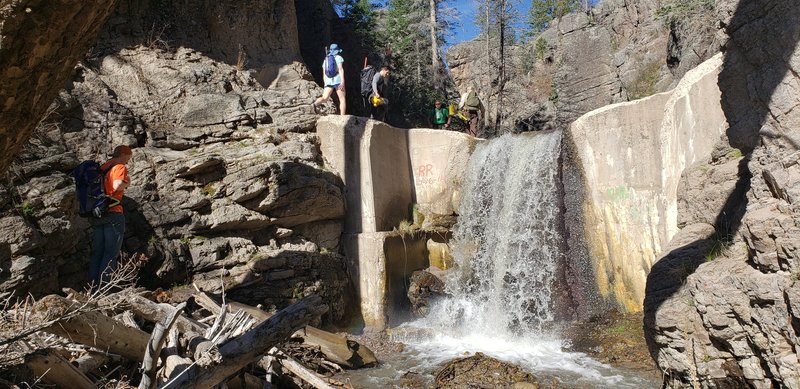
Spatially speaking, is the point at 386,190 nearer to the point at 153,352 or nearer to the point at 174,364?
the point at 174,364

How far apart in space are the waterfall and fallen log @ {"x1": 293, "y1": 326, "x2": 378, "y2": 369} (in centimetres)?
187

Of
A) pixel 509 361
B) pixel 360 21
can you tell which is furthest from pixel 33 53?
pixel 360 21

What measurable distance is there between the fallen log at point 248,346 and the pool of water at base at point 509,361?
1.84 m

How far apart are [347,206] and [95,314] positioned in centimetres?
530

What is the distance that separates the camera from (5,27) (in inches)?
83.0

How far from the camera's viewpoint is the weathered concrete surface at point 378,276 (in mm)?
8758

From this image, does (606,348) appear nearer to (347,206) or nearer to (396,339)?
(396,339)

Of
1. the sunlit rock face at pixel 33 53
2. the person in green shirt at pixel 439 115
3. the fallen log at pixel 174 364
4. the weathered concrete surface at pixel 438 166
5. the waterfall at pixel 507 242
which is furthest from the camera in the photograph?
the person in green shirt at pixel 439 115

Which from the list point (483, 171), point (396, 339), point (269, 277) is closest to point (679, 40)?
point (483, 171)

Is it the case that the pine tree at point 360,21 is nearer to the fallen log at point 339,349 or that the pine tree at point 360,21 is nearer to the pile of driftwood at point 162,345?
the fallen log at point 339,349

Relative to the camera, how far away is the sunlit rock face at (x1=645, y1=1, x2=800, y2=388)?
3.34 meters

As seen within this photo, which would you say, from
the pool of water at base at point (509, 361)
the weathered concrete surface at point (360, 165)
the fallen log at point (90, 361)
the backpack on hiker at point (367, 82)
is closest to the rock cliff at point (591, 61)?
the backpack on hiker at point (367, 82)

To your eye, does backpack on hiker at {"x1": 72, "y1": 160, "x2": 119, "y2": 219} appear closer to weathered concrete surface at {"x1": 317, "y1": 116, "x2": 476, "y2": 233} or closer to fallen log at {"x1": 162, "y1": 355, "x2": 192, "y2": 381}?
fallen log at {"x1": 162, "y1": 355, "x2": 192, "y2": 381}

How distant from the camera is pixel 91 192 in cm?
566
